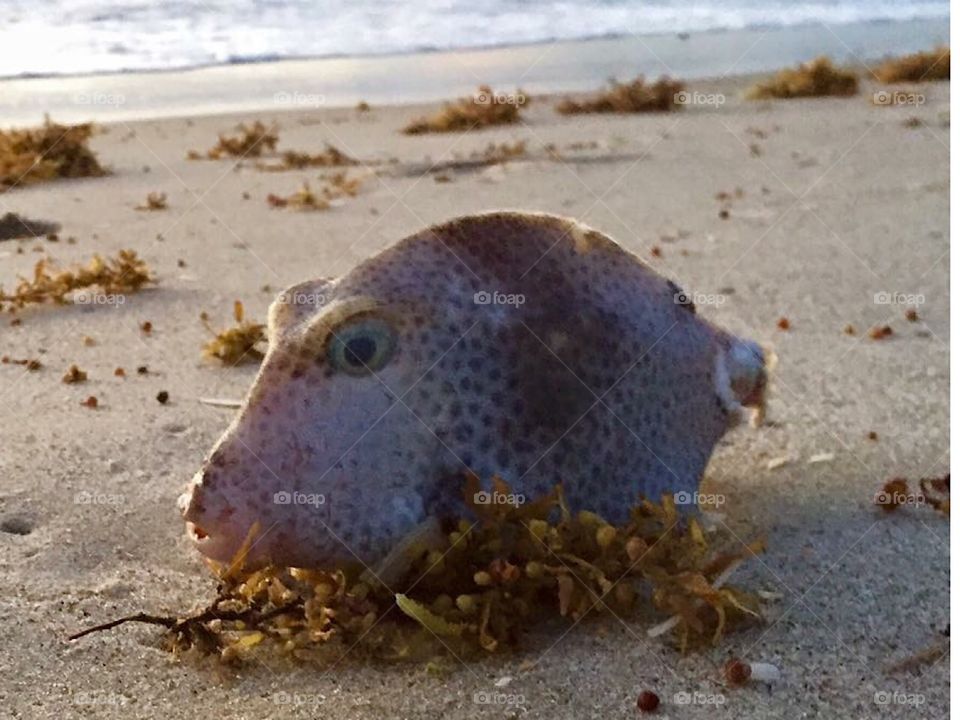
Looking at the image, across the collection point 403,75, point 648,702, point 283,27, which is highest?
Result: point 283,27

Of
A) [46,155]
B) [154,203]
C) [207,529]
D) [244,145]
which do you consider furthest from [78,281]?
[244,145]

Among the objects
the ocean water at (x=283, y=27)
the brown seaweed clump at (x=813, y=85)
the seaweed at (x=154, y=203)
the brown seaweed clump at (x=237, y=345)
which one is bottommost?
the brown seaweed clump at (x=237, y=345)

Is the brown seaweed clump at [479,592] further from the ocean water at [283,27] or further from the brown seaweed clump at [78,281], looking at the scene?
the ocean water at [283,27]

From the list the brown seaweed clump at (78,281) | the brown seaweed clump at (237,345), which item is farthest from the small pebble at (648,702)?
the brown seaweed clump at (78,281)

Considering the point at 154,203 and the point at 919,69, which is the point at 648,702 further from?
the point at 919,69

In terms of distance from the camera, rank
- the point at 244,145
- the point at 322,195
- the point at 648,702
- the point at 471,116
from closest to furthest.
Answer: the point at 648,702, the point at 322,195, the point at 244,145, the point at 471,116

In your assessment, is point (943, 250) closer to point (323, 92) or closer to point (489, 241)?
point (489, 241)

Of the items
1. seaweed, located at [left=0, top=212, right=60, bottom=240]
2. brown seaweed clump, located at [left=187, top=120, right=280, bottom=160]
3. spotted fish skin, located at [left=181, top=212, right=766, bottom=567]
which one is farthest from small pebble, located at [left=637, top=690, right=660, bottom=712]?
brown seaweed clump, located at [left=187, top=120, right=280, bottom=160]
